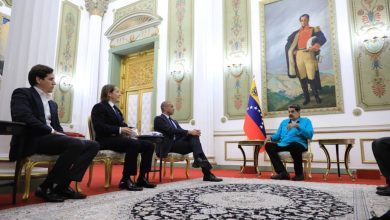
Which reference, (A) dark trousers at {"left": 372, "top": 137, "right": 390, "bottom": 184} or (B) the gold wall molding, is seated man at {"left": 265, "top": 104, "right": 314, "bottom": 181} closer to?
(A) dark trousers at {"left": 372, "top": 137, "right": 390, "bottom": 184}

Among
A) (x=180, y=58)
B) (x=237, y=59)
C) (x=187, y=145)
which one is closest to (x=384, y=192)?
(x=187, y=145)

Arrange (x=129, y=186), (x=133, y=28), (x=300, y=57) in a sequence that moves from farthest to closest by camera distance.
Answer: (x=133, y=28) → (x=300, y=57) → (x=129, y=186)

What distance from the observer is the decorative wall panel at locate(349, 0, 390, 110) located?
14.1 feet

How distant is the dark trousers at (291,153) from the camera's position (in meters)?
3.69

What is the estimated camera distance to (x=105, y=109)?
2.79 meters

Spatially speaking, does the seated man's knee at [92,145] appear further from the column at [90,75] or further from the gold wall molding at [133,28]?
the column at [90,75]

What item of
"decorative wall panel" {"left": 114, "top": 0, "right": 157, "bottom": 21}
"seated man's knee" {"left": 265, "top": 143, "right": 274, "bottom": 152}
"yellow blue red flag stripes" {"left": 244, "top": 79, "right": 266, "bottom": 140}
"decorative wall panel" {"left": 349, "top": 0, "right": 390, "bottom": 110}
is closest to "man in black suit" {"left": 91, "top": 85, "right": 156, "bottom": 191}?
"seated man's knee" {"left": 265, "top": 143, "right": 274, "bottom": 152}

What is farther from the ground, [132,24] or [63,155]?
[132,24]

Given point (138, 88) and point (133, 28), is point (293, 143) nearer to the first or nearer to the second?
point (138, 88)

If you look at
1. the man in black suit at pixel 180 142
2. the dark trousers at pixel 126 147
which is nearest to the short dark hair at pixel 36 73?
the dark trousers at pixel 126 147

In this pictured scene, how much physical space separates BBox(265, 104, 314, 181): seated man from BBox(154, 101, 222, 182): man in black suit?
904 millimetres

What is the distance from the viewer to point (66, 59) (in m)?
7.25

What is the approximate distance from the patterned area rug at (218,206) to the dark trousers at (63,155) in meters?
0.21

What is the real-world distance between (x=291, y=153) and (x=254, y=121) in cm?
122
